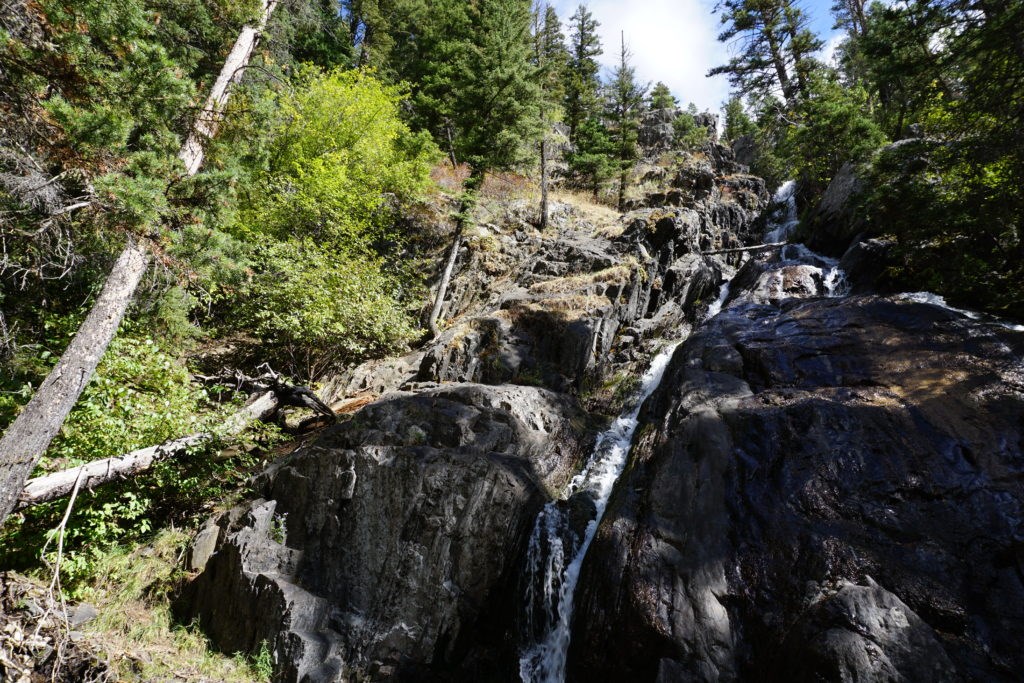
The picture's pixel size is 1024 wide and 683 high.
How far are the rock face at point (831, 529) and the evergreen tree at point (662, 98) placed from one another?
3699 centimetres

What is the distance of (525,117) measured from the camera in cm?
1712

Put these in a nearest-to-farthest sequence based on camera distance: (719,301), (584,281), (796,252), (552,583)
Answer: (552,583) → (584,281) → (719,301) → (796,252)

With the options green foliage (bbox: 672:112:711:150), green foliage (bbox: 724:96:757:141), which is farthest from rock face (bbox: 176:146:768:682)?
green foliage (bbox: 724:96:757:141)

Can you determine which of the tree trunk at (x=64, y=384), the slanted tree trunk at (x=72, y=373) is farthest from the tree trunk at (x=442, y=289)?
the tree trunk at (x=64, y=384)

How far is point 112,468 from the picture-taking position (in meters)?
6.72

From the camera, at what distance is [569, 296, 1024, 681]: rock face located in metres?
4.15

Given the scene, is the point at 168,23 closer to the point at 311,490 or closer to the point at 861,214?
the point at 311,490

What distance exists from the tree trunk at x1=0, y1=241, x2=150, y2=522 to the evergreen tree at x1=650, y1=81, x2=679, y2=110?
40765mm

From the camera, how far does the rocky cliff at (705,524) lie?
14.6 feet

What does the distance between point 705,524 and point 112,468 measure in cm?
859

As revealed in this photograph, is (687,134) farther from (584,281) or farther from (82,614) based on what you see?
(82,614)

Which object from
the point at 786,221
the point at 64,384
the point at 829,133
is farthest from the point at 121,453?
the point at 786,221

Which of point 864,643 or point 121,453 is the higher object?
point 121,453

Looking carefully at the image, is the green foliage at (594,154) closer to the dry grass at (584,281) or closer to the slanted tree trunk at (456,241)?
the slanted tree trunk at (456,241)
